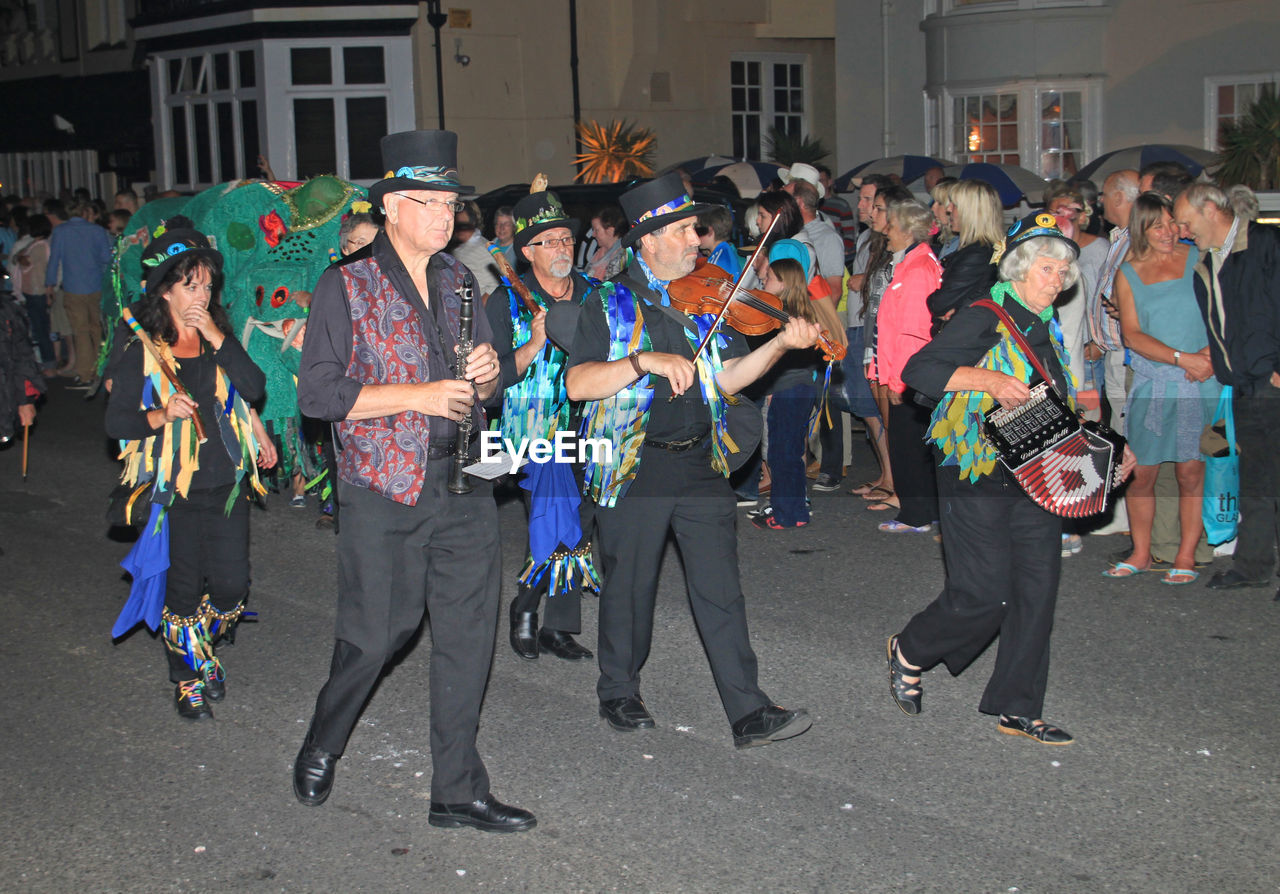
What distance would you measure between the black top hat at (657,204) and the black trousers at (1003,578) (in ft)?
4.67

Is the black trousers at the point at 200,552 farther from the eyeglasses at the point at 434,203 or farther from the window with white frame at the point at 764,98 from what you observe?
the window with white frame at the point at 764,98

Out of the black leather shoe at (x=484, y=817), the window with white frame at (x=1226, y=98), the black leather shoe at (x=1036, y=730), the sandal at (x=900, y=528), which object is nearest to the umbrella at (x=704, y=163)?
the window with white frame at (x=1226, y=98)

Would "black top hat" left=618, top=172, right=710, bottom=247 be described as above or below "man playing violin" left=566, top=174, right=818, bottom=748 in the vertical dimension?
above

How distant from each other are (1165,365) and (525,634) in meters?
3.61

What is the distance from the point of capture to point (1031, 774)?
15.9 feet

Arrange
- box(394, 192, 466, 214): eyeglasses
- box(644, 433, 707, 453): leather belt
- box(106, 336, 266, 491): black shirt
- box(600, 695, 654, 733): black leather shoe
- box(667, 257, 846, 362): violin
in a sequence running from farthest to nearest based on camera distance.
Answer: box(106, 336, 266, 491): black shirt, box(600, 695, 654, 733): black leather shoe, box(644, 433, 707, 453): leather belt, box(667, 257, 846, 362): violin, box(394, 192, 466, 214): eyeglasses

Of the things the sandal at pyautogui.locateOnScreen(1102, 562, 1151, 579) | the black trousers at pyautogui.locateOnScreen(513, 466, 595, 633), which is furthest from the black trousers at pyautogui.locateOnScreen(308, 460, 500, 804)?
the sandal at pyautogui.locateOnScreen(1102, 562, 1151, 579)

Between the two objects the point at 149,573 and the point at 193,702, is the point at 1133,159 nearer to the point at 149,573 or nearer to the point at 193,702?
the point at 149,573

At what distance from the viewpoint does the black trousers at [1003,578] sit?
504cm

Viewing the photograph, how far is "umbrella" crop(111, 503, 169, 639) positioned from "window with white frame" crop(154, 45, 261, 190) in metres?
19.1

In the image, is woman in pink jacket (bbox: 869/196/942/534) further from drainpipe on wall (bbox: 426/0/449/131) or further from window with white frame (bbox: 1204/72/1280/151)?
drainpipe on wall (bbox: 426/0/449/131)

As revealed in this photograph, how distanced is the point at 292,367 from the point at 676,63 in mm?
16504

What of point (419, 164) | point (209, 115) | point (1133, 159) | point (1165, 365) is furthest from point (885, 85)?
point (419, 164)

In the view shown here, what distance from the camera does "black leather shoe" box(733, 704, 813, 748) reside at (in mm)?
5055
